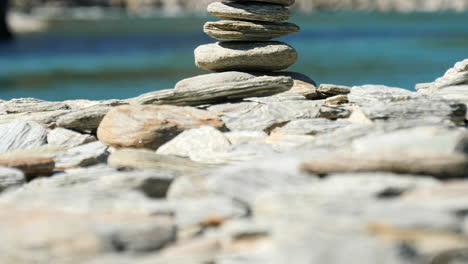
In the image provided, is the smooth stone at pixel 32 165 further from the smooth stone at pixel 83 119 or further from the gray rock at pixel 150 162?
the smooth stone at pixel 83 119

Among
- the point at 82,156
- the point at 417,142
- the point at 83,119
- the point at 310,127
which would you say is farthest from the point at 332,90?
the point at 417,142

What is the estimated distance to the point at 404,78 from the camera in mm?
17328

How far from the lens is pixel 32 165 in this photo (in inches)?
171

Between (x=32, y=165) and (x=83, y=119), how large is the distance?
1186mm

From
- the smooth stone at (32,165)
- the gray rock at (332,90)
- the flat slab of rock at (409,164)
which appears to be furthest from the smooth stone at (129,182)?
the gray rock at (332,90)

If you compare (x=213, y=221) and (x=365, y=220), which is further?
(x=213, y=221)

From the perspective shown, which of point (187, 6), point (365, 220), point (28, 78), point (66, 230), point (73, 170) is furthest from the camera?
point (187, 6)

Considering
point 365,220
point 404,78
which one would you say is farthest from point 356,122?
point 404,78

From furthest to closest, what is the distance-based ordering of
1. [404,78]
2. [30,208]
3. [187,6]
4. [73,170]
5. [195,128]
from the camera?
[187,6] < [404,78] < [195,128] < [73,170] < [30,208]

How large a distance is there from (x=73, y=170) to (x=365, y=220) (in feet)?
7.86

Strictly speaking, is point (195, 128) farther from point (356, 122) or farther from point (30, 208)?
point (30, 208)

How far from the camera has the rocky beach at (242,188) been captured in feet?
8.86

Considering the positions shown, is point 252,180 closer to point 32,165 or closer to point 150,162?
point 150,162

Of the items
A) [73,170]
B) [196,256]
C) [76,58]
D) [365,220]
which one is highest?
[365,220]
